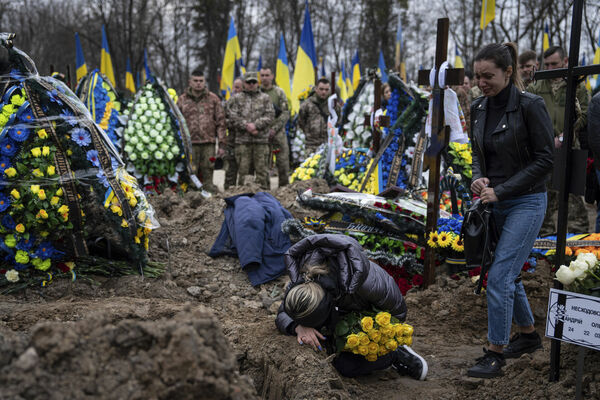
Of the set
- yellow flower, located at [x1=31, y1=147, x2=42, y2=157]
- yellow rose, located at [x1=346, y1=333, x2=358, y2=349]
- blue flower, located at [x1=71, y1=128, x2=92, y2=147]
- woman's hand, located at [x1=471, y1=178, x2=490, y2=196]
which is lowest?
yellow rose, located at [x1=346, y1=333, x2=358, y2=349]

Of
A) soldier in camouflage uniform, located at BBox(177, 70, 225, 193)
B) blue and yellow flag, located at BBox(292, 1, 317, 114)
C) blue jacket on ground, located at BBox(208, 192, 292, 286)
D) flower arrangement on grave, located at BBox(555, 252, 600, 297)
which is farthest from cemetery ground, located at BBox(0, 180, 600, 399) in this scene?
blue and yellow flag, located at BBox(292, 1, 317, 114)

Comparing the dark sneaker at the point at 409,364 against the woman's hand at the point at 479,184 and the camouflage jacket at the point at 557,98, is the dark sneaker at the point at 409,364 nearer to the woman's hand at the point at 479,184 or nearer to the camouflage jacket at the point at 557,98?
the woman's hand at the point at 479,184

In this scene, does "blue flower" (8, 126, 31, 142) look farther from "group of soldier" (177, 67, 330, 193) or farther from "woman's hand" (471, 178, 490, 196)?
"group of soldier" (177, 67, 330, 193)

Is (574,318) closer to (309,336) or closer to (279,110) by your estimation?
(309,336)

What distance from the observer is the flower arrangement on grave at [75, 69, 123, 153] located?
8901mm

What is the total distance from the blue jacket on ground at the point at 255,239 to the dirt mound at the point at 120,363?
3648mm

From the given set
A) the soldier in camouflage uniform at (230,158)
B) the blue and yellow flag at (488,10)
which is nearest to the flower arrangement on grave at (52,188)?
the blue and yellow flag at (488,10)

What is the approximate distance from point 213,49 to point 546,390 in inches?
1061

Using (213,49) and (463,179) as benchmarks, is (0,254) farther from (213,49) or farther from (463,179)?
(213,49)

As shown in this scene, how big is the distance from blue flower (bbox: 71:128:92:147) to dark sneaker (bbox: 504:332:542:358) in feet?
11.8

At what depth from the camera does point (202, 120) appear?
9.19 metres

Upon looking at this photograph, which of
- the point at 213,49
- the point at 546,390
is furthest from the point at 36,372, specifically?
the point at 213,49

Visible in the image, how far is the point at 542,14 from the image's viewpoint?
70.3 feet

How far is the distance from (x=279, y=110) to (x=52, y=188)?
19.5 feet
